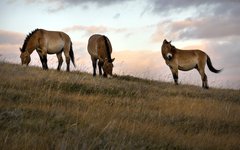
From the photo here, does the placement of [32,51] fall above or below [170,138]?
above

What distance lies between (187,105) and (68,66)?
10616 mm

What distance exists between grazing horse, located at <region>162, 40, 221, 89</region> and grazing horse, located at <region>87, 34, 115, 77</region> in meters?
3.60

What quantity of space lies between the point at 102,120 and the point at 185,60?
16.8 m

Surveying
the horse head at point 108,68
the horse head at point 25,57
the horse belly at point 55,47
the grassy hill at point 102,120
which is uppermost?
the horse belly at point 55,47

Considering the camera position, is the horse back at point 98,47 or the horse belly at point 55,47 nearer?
the horse back at point 98,47

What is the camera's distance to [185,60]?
25.4 m

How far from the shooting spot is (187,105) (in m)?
14.7

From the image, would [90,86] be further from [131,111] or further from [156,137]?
[156,137]

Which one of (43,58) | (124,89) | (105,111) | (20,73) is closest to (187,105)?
(124,89)

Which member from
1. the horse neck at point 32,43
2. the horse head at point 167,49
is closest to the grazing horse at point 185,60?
the horse head at point 167,49

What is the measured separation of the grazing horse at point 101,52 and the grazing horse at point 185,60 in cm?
360

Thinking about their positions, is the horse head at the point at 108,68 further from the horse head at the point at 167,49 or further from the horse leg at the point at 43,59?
the horse head at the point at 167,49

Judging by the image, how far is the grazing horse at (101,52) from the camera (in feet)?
72.6

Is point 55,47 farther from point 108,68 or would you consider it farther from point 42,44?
point 108,68
